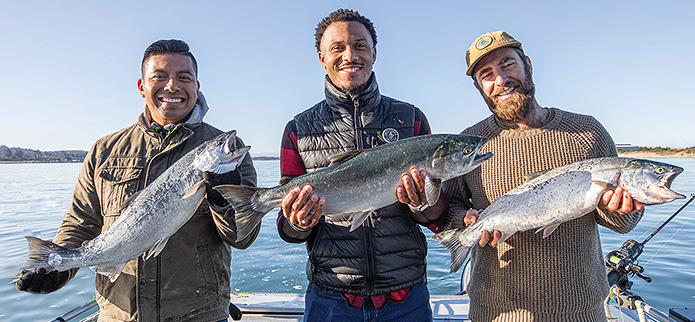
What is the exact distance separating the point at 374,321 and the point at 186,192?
1907mm

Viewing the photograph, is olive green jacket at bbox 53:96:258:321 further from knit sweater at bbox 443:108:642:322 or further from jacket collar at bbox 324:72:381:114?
knit sweater at bbox 443:108:642:322

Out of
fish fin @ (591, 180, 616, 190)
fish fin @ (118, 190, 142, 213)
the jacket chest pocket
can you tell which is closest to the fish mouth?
fish fin @ (591, 180, 616, 190)

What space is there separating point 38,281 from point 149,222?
39.3 inches

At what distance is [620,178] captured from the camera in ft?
10.2

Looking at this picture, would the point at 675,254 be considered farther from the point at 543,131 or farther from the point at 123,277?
the point at 123,277

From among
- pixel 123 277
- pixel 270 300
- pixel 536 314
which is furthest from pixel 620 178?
pixel 270 300

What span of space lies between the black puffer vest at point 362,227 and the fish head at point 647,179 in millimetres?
1709

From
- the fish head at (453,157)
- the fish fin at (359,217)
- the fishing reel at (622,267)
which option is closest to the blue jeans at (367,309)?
the fish fin at (359,217)

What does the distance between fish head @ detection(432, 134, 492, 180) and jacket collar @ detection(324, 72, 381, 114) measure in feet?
A: 2.60

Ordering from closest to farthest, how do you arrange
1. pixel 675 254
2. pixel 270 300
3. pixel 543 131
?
pixel 543 131
pixel 270 300
pixel 675 254

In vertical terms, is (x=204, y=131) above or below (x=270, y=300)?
above

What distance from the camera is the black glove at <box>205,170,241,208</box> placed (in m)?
3.18

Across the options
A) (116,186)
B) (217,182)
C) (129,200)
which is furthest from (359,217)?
(116,186)

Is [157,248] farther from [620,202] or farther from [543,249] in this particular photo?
[620,202]
